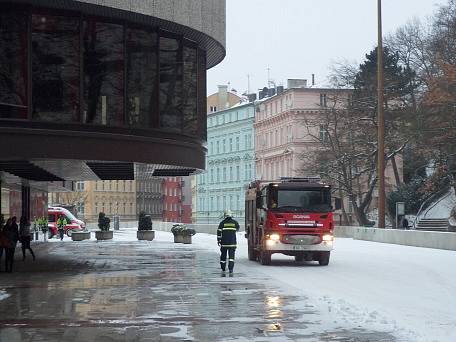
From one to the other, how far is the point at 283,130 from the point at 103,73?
84002 millimetres

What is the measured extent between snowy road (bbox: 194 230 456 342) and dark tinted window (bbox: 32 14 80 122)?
729cm

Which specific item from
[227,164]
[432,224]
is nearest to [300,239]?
[432,224]

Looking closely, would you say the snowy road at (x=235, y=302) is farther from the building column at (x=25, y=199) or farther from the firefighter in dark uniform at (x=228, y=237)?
the building column at (x=25, y=199)

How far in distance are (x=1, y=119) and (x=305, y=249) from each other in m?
10.7

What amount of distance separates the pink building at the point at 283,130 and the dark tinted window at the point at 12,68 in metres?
74.3

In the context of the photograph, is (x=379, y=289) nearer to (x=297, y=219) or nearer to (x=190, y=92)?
(x=297, y=219)

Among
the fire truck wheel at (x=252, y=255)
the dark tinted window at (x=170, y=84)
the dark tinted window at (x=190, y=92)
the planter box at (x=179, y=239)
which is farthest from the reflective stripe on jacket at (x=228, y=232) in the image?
the planter box at (x=179, y=239)

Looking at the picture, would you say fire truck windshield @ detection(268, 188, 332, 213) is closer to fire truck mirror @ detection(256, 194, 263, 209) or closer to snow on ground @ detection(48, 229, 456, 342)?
fire truck mirror @ detection(256, 194, 263, 209)

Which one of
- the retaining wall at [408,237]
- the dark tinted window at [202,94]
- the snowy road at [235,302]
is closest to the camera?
the snowy road at [235,302]

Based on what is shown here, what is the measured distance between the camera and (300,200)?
29250 mm

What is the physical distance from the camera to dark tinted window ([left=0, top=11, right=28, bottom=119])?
2408 cm

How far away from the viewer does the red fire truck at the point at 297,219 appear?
28891 millimetres

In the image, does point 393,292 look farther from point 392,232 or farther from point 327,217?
point 392,232

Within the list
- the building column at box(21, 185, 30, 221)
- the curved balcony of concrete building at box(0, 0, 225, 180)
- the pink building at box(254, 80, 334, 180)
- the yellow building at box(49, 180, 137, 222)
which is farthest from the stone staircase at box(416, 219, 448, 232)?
the yellow building at box(49, 180, 137, 222)
